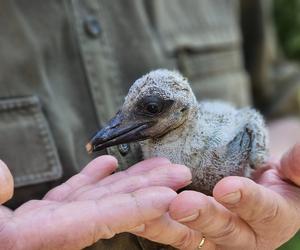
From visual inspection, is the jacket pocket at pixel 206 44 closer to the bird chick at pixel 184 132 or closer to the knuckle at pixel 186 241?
the bird chick at pixel 184 132

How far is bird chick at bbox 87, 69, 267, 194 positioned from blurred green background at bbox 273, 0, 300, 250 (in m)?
1.17

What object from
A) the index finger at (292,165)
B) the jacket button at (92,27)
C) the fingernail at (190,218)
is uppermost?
the jacket button at (92,27)

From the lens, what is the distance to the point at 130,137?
969 millimetres

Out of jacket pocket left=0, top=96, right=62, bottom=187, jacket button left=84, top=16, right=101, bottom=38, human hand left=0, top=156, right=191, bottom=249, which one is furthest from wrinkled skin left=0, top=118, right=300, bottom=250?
jacket button left=84, top=16, right=101, bottom=38

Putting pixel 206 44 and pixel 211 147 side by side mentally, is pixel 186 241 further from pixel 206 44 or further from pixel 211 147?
pixel 206 44

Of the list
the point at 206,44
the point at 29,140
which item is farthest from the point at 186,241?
the point at 206,44

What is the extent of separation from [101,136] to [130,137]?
0.19ft

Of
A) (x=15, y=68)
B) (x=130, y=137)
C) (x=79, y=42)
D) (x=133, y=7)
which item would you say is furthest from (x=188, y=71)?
(x=130, y=137)

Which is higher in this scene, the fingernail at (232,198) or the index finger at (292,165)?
the fingernail at (232,198)

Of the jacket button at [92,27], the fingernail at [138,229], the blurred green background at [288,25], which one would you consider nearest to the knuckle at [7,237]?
the fingernail at [138,229]

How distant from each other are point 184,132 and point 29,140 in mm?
357

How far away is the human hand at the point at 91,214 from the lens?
2.62ft

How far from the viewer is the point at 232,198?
Result: 83 cm

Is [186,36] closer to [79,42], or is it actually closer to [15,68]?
[79,42]
